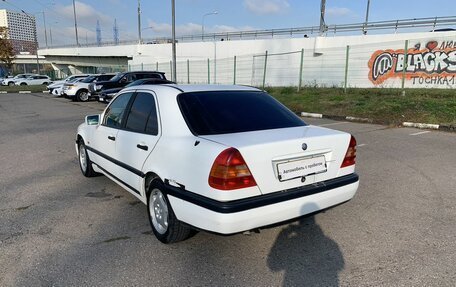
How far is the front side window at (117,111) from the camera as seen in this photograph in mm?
4180

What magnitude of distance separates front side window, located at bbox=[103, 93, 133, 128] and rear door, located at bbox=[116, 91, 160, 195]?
189mm

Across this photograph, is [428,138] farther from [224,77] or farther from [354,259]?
[224,77]

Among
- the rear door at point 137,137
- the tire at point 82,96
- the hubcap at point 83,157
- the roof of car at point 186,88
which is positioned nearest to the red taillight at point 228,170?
the rear door at point 137,137

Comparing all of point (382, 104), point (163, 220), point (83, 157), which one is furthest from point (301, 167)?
point (382, 104)

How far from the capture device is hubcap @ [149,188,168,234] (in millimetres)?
3287

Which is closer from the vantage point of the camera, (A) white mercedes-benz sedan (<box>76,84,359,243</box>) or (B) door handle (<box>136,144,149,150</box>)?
(A) white mercedes-benz sedan (<box>76,84,359,243</box>)

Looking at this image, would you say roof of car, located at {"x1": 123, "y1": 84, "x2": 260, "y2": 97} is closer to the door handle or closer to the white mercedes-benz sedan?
the white mercedes-benz sedan

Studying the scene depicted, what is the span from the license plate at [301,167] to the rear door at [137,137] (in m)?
1.26

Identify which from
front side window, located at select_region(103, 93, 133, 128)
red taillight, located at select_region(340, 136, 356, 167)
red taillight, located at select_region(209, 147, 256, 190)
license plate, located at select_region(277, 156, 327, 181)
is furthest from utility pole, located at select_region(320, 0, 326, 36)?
red taillight, located at select_region(209, 147, 256, 190)

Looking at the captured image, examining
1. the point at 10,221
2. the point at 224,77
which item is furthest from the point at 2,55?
the point at 10,221

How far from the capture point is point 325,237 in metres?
3.43

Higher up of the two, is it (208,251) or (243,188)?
(243,188)

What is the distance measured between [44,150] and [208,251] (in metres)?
6.01

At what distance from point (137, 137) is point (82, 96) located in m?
20.3
